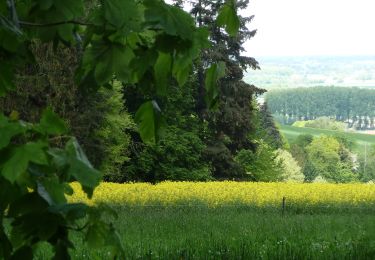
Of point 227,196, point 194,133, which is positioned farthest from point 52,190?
point 194,133

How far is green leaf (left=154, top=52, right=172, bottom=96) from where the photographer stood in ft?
4.86

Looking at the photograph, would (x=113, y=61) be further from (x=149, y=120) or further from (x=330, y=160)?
(x=330, y=160)

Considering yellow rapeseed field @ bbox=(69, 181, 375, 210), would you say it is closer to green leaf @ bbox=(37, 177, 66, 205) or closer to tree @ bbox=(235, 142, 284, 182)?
green leaf @ bbox=(37, 177, 66, 205)

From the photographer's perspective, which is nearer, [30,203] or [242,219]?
[30,203]

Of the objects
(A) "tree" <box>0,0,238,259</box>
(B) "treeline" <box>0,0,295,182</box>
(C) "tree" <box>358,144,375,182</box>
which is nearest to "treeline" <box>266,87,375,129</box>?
(C) "tree" <box>358,144,375,182</box>

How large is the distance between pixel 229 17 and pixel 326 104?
180m

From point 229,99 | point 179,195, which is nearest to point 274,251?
point 179,195

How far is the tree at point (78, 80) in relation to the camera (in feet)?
3.49

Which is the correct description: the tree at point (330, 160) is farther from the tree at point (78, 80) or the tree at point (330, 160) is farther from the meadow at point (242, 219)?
the tree at point (78, 80)

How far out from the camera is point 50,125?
115cm

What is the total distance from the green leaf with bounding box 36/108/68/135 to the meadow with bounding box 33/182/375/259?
3.89 meters

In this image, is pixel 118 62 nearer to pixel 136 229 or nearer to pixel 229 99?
pixel 136 229

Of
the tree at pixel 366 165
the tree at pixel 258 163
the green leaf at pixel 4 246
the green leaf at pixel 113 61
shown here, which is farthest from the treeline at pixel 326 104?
the green leaf at pixel 4 246

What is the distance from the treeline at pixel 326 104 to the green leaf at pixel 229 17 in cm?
17255
